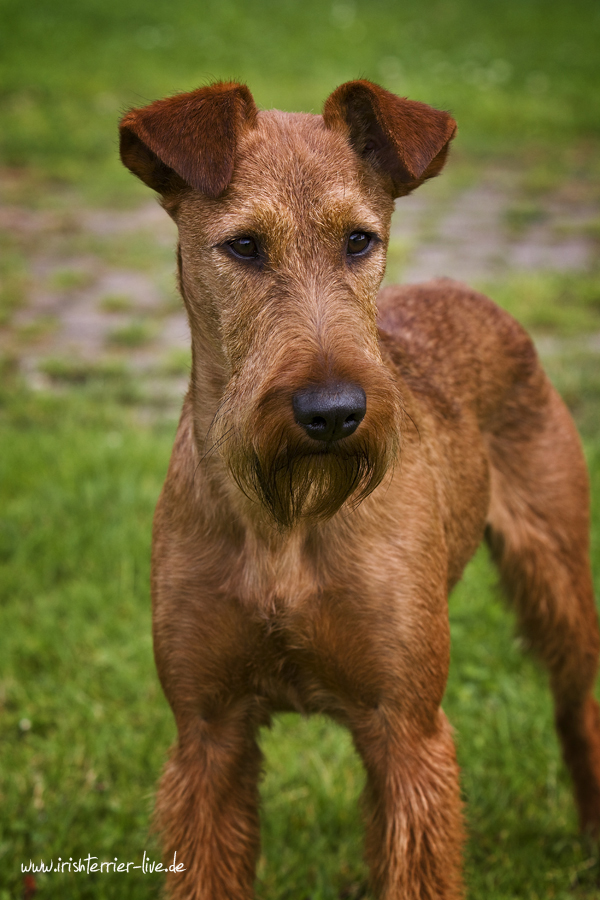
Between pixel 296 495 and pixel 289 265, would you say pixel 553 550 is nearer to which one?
pixel 296 495

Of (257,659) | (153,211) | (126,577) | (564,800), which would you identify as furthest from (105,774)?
(153,211)

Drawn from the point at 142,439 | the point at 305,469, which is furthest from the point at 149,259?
the point at 305,469

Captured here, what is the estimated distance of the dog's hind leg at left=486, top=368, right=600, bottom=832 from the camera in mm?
3047

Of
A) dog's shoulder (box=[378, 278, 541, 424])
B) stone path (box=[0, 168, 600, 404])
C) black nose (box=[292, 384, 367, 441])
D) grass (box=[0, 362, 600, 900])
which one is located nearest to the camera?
black nose (box=[292, 384, 367, 441])

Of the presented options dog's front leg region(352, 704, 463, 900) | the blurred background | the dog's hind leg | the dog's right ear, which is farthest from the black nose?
the blurred background

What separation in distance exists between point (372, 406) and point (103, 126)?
9.47 metres

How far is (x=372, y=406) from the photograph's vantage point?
187 centimetres

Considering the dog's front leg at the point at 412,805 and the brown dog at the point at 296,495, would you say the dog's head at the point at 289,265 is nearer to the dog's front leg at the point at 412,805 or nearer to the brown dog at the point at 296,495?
the brown dog at the point at 296,495

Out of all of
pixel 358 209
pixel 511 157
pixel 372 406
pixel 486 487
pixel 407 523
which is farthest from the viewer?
pixel 511 157

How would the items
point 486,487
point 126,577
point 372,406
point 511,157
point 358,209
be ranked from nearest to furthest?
point 372,406
point 358,209
point 486,487
point 126,577
point 511,157

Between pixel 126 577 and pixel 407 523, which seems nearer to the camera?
pixel 407 523

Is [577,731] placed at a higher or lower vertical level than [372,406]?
lower

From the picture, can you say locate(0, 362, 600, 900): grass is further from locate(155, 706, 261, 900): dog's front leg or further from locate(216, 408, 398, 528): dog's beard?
locate(216, 408, 398, 528): dog's beard

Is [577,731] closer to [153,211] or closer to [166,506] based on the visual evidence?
→ [166,506]
